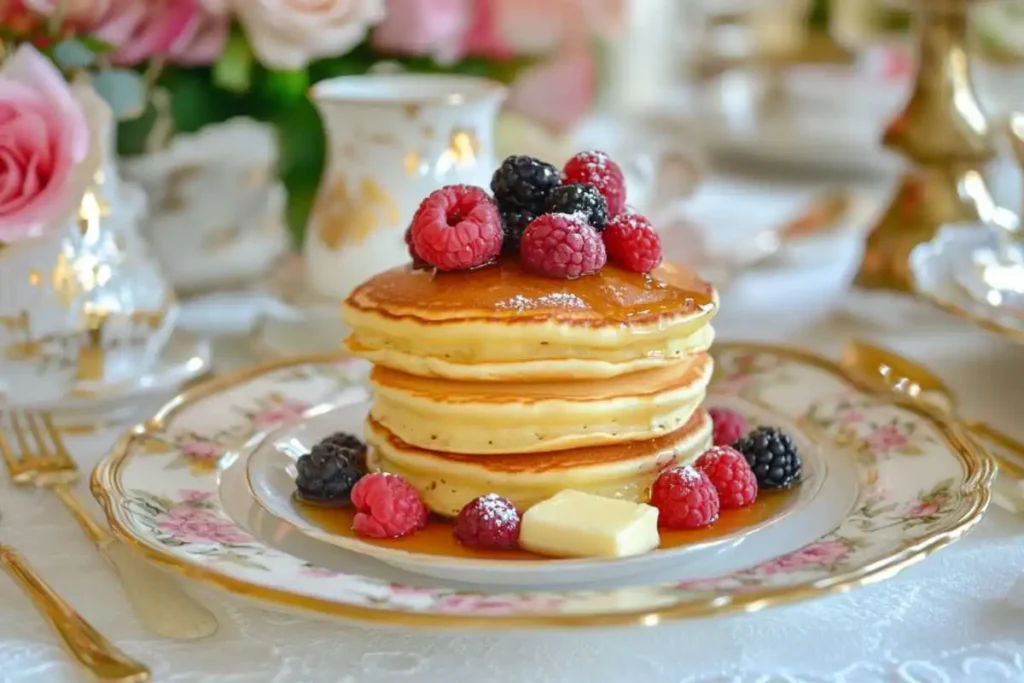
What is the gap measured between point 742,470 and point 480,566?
0.31 metres

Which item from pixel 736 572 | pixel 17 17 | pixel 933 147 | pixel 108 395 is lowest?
pixel 108 395

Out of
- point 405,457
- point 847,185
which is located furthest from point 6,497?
point 847,185

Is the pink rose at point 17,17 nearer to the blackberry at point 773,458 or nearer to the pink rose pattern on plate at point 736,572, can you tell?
the pink rose pattern on plate at point 736,572

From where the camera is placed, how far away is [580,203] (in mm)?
1161

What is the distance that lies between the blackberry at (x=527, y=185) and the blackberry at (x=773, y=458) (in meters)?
0.32

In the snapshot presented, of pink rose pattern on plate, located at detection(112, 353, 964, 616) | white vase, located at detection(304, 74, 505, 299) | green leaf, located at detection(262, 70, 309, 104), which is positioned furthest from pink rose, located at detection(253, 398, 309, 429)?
green leaf, located at detection(262, 70, 309, 104)

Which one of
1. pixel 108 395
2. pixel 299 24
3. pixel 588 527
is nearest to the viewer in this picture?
pixel 588 527

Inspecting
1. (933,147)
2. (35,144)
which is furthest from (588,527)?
(933,147)

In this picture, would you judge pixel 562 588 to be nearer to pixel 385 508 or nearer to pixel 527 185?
pixel 385 508

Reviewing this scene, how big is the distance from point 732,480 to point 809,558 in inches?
7.2

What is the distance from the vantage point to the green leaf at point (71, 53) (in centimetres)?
142

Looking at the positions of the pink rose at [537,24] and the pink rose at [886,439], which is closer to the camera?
the pink rose at [886,439]

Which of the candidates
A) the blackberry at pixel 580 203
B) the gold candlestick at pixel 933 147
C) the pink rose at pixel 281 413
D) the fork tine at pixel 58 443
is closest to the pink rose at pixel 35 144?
the fork tine at pixel 58 443

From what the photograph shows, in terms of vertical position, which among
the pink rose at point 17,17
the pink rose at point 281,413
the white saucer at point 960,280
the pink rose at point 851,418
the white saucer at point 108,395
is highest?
the pink rose at point 17,17
